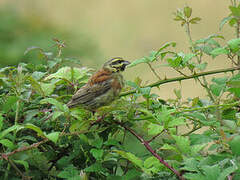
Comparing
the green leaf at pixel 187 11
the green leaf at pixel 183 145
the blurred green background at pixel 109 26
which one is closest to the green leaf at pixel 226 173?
the green leaf at pixel 183 145

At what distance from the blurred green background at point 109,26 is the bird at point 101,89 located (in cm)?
302

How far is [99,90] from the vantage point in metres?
1.88

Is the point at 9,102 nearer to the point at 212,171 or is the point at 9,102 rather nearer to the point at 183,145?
the point at 183,145

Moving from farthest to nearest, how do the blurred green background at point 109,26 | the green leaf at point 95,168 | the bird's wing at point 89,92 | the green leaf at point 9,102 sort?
1. the blurred green background at point 109,26
2. the bird's wing at point 89,92
3. the green leaf at point 9,102
4. the green leaf at point 95,168

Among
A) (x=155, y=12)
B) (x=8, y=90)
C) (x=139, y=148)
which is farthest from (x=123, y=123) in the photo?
(x=155, y=12)

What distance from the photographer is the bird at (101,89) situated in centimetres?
169

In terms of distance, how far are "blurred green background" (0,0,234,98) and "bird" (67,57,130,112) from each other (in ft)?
9.91

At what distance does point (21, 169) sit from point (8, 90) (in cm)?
42

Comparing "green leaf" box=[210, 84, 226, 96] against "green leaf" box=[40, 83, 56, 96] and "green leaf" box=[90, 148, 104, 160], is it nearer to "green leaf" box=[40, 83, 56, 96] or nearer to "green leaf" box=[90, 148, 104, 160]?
"green leaf" box=[90, 148, 104, 160]

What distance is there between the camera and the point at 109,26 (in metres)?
9.31

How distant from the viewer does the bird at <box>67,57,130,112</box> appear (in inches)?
66.4

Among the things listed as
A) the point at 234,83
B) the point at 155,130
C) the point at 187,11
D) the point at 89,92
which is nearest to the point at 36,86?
the point at 89,92

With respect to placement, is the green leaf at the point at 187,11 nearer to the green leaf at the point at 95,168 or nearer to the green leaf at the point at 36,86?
the green leaf at the point at 36,86

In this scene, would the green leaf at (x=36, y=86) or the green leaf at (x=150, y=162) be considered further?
the green leaf at (x=36, y=86)
